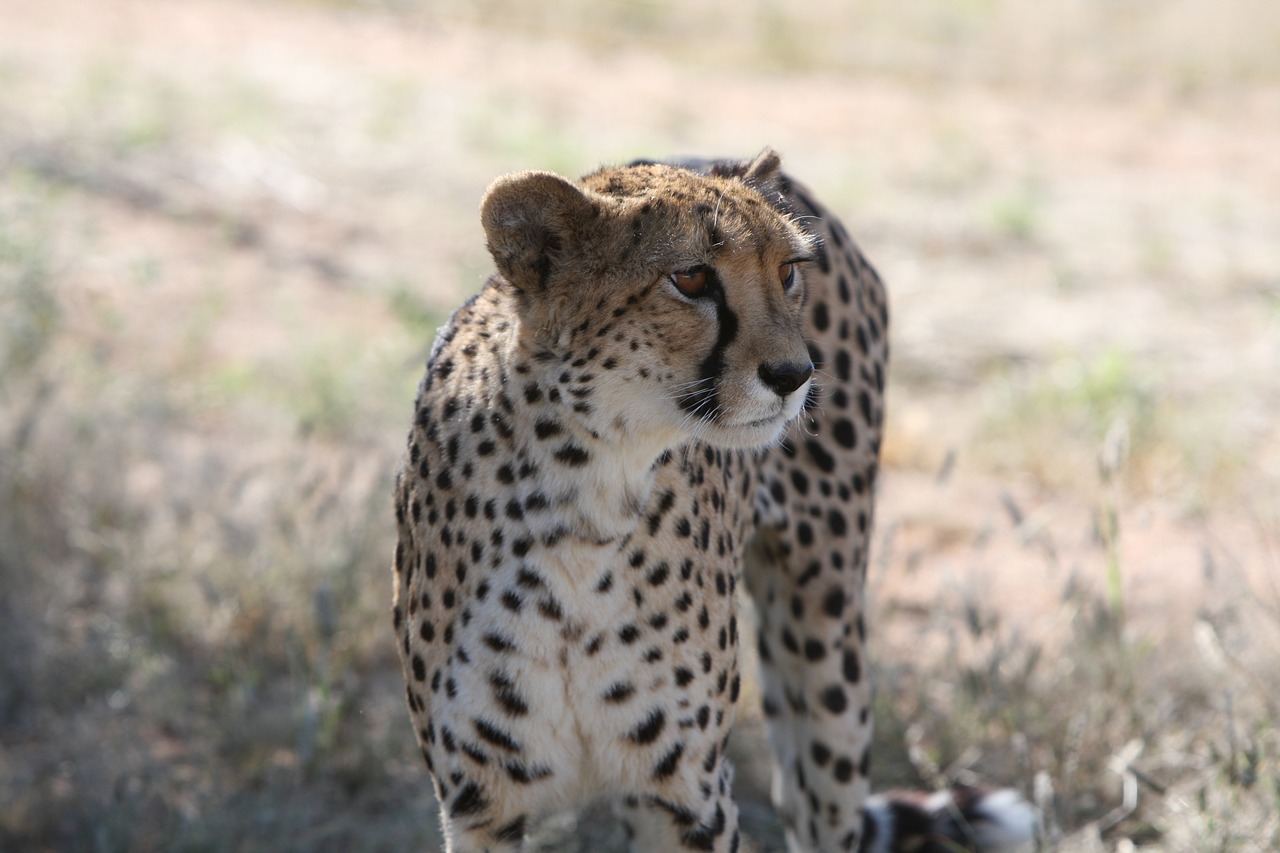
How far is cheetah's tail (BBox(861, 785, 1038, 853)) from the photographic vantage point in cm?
295

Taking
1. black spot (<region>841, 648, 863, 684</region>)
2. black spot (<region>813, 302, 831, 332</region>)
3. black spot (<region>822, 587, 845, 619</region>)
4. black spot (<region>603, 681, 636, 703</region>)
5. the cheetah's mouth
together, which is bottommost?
black spot (<region>841, 648, 863, 684</region>)

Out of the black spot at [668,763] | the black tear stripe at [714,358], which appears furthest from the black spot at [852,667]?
the black tear stripe at [714,358]

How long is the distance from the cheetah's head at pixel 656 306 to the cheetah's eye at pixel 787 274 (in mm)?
11

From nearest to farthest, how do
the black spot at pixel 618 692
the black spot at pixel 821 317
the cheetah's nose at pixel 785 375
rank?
the cheetah's nose at pixel 785 375 → the black spot at pixel 618 692 → the black spot at pixel 821 317

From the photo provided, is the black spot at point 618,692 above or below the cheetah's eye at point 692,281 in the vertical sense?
below

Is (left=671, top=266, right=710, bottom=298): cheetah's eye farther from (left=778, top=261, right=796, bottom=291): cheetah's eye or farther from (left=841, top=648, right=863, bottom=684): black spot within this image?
(left=841, top=648, right=863, bottom=684): black spot

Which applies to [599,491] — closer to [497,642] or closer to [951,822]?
[497,642]

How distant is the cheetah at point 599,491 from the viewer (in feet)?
6.53

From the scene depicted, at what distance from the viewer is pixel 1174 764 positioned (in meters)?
3.07

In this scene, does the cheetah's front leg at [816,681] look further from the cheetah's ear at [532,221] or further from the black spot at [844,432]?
the cheetah's ear at [532,221]

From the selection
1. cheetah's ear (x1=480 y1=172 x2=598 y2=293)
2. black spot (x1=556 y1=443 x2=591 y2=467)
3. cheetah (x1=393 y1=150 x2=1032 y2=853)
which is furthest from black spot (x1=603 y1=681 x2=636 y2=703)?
cheetah's ear (x1=480 y1=172 x2=598 y2=293)

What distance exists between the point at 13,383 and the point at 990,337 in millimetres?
3550

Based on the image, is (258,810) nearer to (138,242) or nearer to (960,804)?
(960,804)

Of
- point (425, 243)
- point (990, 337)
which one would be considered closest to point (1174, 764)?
point (990, 337)
